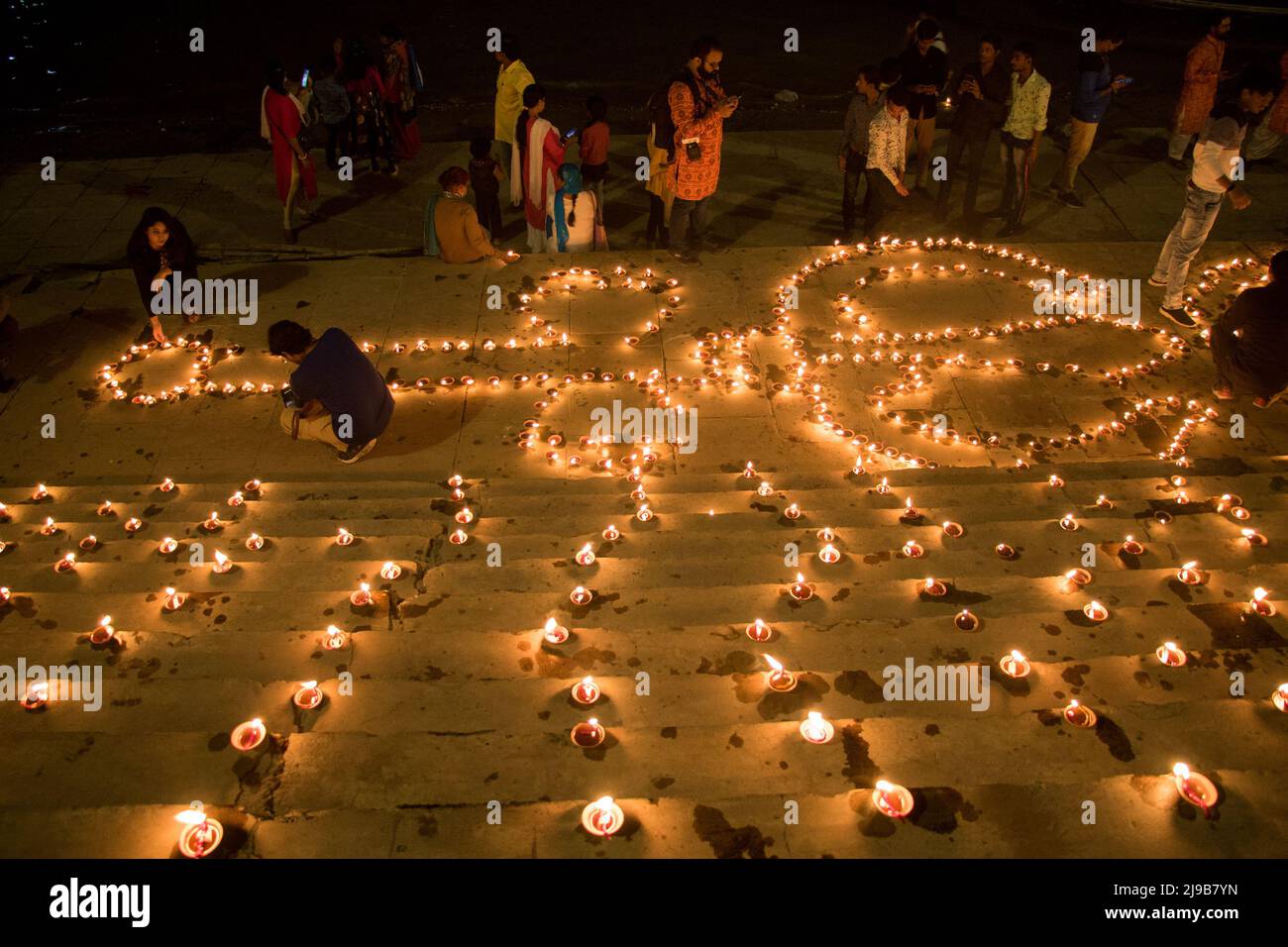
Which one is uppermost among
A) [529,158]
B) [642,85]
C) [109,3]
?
[109,3]

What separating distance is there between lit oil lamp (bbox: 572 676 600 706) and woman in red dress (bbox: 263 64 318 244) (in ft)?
23.0

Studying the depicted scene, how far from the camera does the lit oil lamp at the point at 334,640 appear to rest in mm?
3857

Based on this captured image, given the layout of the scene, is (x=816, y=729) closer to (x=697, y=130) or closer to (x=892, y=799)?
(x=892, y=799)

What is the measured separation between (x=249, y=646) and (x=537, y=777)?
1.67 metres

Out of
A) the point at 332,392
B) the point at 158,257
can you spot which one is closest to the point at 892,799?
the point at 332,392

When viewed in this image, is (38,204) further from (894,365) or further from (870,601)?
(870,601)

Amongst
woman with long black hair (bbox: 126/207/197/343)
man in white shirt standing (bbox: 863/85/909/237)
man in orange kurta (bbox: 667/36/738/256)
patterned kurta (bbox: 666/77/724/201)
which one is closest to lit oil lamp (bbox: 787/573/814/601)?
man in orange kurta (bbox: 667/36/738/256)

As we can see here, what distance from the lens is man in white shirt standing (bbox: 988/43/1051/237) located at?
304 inches

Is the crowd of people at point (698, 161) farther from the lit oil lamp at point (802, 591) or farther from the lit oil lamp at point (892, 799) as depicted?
the lit oil lamp at point (892, 799)

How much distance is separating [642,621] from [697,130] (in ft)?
16.1

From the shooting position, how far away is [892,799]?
3.01 meters

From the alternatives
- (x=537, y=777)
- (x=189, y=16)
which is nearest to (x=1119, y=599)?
(x=537, y=777)

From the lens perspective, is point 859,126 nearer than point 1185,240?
No

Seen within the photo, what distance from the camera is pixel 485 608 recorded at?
13.7ft
